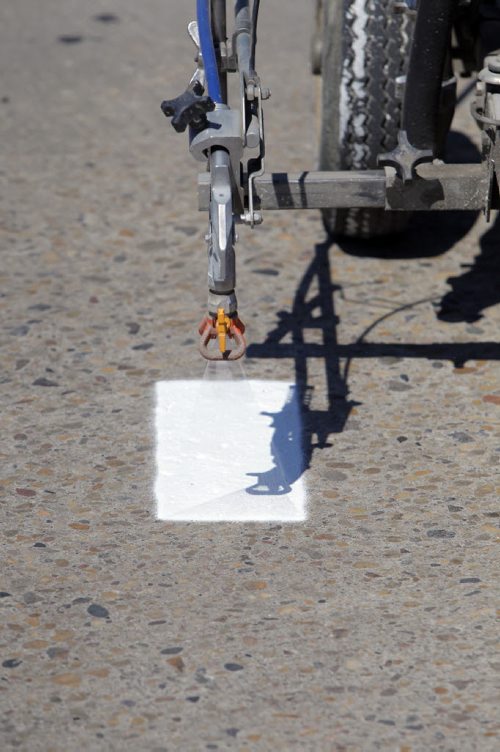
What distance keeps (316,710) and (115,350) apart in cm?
196

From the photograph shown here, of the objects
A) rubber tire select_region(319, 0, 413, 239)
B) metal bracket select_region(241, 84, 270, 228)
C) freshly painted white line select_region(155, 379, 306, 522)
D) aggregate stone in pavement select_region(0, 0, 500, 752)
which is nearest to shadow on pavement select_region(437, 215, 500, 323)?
aggregate stone in pavement select_region(0, 0, 500, 752)

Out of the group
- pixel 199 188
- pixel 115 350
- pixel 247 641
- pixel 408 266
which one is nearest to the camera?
pixel 247 641

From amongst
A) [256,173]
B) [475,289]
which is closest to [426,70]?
[256,173]

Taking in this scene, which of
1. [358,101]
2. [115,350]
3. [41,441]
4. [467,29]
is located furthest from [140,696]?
[467,29]

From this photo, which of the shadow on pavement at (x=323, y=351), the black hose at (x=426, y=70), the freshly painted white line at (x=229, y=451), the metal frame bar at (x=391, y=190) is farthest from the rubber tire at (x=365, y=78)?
the freshly painted white line at (x=229, y=451)

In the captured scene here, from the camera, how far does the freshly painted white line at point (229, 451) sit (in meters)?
3.67

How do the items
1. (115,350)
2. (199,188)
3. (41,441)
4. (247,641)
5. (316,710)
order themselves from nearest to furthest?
(316,710) < (247,641) < (199,188) < (41,441) < (115,350)

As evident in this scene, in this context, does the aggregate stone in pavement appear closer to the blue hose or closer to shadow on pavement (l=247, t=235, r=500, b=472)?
shadow on pavement (l=247, t=235, r=500, b=472)

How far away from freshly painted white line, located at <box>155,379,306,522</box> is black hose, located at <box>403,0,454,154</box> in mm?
951

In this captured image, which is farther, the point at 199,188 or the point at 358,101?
the point at 358,101

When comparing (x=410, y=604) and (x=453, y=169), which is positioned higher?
(x=453, y=169)

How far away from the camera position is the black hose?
3.73 m

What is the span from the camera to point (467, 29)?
4.78 meters

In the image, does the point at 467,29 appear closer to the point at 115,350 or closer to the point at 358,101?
the point at 358,101
